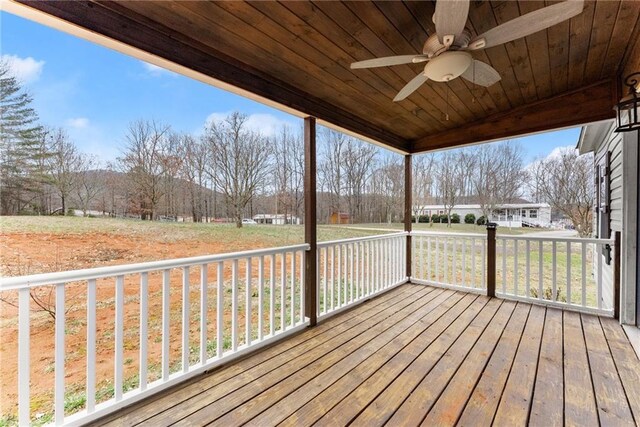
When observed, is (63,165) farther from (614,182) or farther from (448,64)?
(614,182)

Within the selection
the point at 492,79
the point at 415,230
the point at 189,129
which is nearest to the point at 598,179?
A: the point at 415,230

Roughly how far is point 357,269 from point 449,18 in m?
2.75

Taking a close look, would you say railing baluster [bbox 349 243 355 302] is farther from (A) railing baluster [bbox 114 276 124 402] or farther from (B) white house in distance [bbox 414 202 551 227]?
(A) railing baluster [bbox 114 276 124 402]

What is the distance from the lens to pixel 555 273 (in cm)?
344

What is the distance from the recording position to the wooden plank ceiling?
67.6 inches

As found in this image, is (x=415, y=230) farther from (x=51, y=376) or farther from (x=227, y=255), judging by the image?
(x=51, y=376)

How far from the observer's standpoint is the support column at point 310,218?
9.48ft

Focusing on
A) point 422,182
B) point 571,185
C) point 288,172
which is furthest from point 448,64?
point 571,185

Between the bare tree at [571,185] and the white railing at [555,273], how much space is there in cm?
66

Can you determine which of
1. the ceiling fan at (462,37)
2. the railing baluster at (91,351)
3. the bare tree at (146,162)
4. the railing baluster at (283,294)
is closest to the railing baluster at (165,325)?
the railing baluster at (91,351)

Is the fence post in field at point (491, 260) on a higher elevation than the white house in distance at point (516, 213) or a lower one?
lower

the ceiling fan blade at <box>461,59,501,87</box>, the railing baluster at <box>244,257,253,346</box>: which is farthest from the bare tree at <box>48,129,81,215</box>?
the ceiling fan blade at <box>461,59,501,87</box>

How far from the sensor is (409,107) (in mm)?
3270

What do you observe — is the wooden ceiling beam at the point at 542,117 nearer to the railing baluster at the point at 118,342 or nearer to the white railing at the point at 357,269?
the white railing at the point at 357,269
